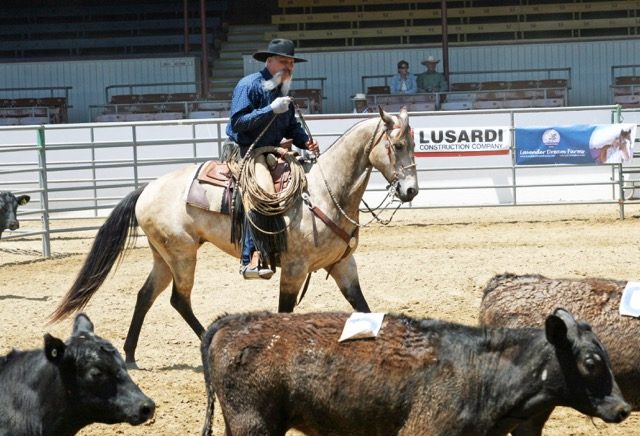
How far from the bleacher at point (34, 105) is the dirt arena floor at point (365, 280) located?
25.3 feet

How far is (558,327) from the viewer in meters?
4.93

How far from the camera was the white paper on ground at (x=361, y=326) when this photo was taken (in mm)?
5328

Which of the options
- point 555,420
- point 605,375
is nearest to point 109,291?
point 555,420

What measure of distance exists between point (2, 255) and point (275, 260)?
7.79 m

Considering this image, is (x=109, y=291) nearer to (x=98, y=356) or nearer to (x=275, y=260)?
(x=275, y=260)

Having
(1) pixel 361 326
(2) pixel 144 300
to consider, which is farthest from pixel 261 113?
(1) pixel 361 326

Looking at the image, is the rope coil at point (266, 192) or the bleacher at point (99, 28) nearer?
the rope coil at point (266, 192)

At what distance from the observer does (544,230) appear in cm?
1541

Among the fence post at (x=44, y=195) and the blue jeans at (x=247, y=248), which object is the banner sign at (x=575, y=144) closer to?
the fence post at (x=44, y=195)

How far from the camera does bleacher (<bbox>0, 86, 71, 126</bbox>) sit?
24.2 meters

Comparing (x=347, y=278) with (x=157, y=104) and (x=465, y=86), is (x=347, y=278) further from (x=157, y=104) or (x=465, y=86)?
(x=465, y=86)

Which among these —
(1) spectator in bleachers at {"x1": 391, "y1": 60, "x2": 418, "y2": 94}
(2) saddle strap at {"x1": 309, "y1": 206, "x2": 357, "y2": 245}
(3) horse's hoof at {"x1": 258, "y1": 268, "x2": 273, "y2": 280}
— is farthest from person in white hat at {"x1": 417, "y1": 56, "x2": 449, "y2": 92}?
(3) horse's hoof at {"x1": 258, "y1": 268, "x2": 273, "y2": 280}

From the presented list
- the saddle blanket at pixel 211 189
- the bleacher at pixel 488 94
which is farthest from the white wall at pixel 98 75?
the saddle blanket at pixel 211 189

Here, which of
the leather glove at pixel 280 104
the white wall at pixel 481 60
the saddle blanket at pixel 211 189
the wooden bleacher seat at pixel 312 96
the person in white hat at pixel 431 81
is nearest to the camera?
the leather glove at pixel 280 104
